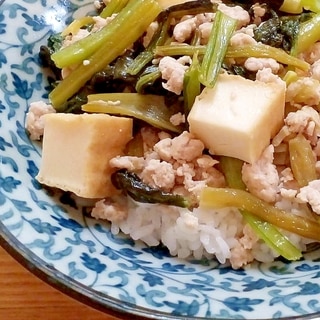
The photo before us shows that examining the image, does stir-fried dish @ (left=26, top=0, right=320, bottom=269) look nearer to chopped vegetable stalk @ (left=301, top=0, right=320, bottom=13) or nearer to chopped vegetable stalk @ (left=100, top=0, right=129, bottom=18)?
chopped vegetable stalk @ (left=301, top=0, right=320, bottom=13)

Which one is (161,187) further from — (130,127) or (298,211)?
(298,211)

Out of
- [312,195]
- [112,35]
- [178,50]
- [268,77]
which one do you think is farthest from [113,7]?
[312,195]

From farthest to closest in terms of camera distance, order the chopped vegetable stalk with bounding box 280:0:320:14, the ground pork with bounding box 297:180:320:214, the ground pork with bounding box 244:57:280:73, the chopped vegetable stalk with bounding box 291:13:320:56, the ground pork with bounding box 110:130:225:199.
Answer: the chopped vegetable stalk with bounding box 280:0:320:14 < the chopped vegetable stalk with bounding box 291:13:320:56 < the ground pork with bounding box 244:57:280:73 < the ground pork with bounding box 110:130:225:199 < the ground pork with bounding box 297:180:320:214

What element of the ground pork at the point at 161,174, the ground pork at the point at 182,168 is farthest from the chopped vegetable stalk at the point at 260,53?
the ground pork at the point at 161,174

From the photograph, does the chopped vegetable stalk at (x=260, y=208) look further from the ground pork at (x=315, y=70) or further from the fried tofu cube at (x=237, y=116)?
the ground pork at (x=315, y=70)

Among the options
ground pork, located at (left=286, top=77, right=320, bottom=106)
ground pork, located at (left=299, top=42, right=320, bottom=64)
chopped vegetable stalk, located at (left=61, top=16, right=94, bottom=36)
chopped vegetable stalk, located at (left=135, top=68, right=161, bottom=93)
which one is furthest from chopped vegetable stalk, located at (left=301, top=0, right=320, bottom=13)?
chopped vegetable stalk, located at (left=61, top=16, right=94, bottom=36)

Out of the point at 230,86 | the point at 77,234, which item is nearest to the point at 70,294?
the point at 77,234

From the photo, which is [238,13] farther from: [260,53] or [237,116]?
A: [237,116]
